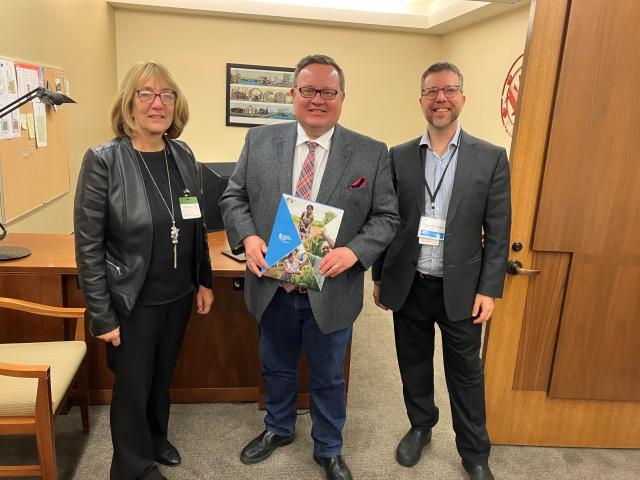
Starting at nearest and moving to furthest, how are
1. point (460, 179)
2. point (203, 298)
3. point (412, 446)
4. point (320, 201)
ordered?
point (320, 201), point (460, 179), point (203, 298), point (412, 446)

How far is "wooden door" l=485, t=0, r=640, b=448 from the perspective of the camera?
5.97 ft

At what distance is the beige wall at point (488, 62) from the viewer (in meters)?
3.97

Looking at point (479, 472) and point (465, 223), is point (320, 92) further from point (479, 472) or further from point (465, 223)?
point (479, 472)

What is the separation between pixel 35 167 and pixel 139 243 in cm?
210

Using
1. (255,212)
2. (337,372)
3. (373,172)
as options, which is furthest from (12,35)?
(337,372)

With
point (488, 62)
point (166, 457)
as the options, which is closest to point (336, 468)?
point (166, 457)

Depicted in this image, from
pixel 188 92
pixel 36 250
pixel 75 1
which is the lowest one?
pixel 36 250

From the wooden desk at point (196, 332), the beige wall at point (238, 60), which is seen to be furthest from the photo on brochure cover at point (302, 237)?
the beige wall at point (238, 60)

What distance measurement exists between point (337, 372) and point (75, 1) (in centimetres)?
359

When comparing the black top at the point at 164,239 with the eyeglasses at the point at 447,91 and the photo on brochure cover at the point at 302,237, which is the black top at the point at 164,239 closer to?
the photo on brochure cover at the point at 302,237

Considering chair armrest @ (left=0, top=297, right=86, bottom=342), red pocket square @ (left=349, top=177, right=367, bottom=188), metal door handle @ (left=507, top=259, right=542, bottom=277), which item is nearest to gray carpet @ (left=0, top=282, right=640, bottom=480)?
chair armrest @ (left=0, top=297, right=86, bottom=342)

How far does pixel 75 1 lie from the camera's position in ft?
12.4

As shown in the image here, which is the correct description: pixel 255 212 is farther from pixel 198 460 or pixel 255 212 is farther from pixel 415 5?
pixel 415 5

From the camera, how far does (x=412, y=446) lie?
7.05 ft
